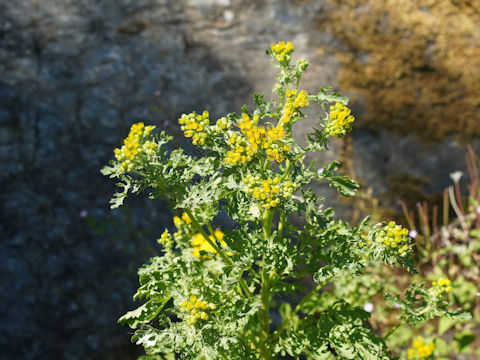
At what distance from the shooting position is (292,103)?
1684mm

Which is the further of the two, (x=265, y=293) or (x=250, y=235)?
(x=265, y=293)

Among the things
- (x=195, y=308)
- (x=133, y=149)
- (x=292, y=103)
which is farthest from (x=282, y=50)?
(x=195, y=308)

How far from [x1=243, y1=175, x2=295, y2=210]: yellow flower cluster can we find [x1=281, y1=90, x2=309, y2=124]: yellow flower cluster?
22cm

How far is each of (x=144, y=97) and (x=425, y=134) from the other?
2.27m

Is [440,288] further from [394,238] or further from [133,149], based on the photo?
[133,149]

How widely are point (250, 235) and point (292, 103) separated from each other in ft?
1.81

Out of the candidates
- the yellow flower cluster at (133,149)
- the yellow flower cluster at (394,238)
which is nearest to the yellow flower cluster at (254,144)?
the yellow flower cluster at (133,149)

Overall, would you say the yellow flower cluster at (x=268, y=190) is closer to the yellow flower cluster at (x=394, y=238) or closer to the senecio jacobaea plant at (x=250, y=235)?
the senecio jacobaea plant at (x=250, y=235)

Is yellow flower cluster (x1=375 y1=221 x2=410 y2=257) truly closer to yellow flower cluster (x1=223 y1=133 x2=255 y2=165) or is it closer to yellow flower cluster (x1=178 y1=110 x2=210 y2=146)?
yellow flower cluster (x1=223 y1=133 x2=255 y2=165)

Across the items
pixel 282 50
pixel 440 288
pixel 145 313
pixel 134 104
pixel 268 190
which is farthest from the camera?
pixel 134 104

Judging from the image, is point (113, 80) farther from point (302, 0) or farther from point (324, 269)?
point (324, 269)

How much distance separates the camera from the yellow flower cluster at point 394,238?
5.53 ft

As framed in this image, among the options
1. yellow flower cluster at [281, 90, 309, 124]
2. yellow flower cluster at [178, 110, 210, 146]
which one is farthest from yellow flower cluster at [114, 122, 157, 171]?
yellow flower cluster at [281, 90, 309, 124]

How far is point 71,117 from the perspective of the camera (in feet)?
13.2
